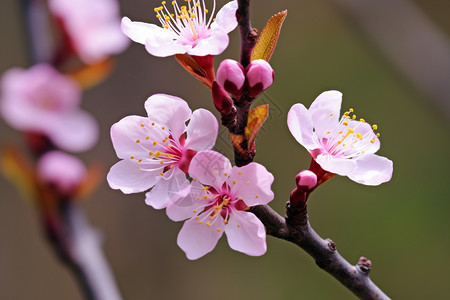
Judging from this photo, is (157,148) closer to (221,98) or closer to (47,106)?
(221,98)

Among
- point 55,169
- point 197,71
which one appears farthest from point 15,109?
point 197,71

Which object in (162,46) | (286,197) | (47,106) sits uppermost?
(162,46)

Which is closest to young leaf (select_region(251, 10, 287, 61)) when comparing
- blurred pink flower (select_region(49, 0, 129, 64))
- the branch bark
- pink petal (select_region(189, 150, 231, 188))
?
the branch bark

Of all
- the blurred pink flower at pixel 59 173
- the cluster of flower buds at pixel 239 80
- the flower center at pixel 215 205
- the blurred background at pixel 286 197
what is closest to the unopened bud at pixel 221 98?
the cluster of flower buds at pixel 239 80

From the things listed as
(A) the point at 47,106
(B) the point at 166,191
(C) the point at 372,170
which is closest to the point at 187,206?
(B) the point at 166,191

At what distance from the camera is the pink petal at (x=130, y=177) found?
2.04ft

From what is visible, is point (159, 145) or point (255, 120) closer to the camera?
point (255, 120)

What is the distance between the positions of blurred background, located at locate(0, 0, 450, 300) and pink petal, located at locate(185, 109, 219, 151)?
202 cm

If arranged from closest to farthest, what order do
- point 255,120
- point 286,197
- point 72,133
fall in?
point 255,120 → point 72,133 → point 286,197

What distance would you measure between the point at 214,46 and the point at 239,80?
0.15ft

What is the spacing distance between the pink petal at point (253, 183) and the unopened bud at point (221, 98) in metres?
0.07

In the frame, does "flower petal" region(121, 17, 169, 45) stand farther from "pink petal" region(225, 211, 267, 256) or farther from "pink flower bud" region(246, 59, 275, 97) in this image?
"pink petal" region(225, 211, 267, 256)

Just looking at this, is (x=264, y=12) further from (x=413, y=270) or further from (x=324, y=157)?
(x=324, y=157)

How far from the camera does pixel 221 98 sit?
22.0 inches
